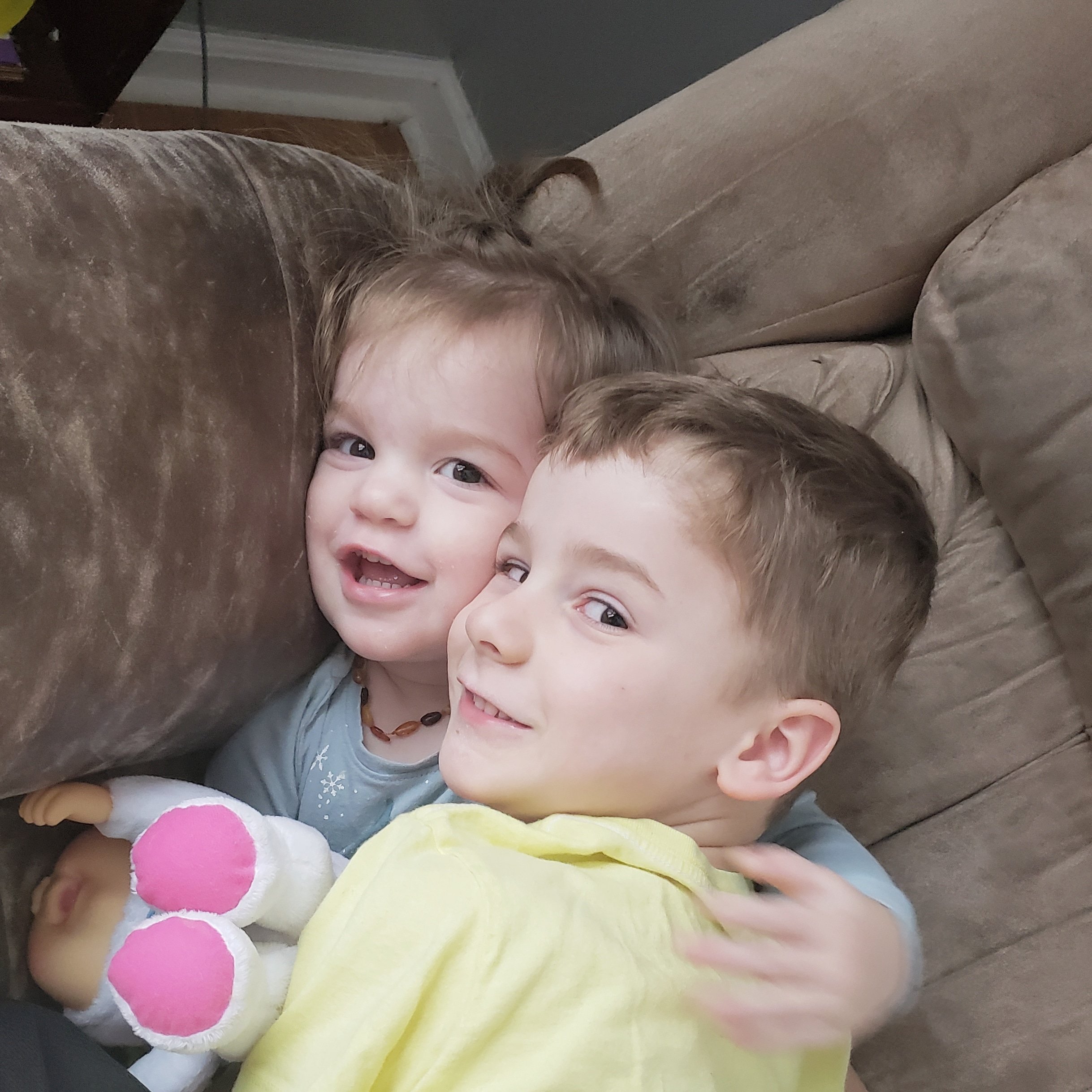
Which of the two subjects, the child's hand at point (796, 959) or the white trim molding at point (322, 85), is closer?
the child's hand at point (796, 959)

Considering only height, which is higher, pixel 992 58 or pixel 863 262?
pixel 992 58

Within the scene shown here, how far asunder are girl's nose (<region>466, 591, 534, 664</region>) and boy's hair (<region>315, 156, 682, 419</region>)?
0.22 metres

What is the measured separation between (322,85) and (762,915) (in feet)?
6.31

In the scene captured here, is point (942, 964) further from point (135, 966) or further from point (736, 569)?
point (135, 966)

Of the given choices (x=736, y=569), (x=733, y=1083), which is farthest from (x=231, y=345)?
(x=733, y=1083)

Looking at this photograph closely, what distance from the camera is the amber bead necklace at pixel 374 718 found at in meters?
0.94

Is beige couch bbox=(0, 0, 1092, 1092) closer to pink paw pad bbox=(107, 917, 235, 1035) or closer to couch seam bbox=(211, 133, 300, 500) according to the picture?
couch seam bbox=(211, 133, 300, 500)

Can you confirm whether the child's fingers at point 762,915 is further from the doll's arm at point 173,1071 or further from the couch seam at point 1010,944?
the couch seam at point 1010,944

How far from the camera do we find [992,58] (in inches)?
42.6

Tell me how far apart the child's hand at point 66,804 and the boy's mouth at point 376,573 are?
248 millimetres

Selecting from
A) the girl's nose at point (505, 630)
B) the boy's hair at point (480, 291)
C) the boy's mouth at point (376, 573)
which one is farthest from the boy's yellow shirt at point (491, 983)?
the boy's hair at point (480, 291)

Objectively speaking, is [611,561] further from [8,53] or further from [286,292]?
[8,53]

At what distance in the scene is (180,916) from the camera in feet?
2.12

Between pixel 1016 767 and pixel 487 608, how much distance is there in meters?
0.66
